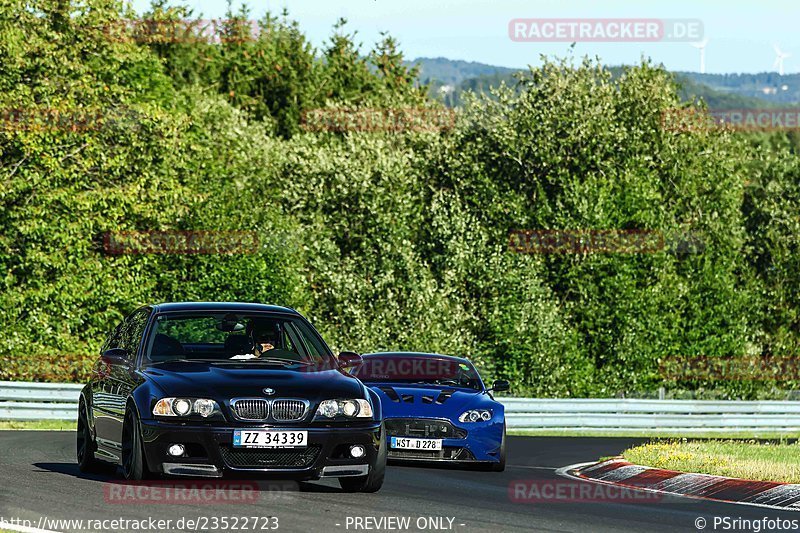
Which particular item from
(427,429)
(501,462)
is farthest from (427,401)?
(501,462)

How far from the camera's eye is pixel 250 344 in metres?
12.2

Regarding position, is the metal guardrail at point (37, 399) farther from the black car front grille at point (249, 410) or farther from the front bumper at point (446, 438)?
the black car front grille at point (249, 410)

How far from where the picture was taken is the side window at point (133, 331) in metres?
12.4

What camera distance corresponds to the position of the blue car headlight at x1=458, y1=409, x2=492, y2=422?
15.8m

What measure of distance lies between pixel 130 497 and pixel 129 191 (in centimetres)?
2944

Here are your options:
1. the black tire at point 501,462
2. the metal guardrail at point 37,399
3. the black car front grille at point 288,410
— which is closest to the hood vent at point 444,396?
the black tire at point 501,462

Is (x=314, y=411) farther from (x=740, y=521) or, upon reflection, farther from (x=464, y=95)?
(x=464, y=95)

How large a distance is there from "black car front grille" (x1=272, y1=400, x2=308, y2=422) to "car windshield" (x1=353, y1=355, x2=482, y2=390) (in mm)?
5879

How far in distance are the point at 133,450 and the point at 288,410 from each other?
136 centimetres

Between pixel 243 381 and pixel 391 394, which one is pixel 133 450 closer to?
pixel 243 381

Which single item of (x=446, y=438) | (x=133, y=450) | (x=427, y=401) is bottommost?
(x=446, y=438)

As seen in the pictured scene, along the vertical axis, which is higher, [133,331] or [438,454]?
[133,331]

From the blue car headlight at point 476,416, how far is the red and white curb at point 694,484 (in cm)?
119

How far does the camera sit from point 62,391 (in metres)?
25.8
